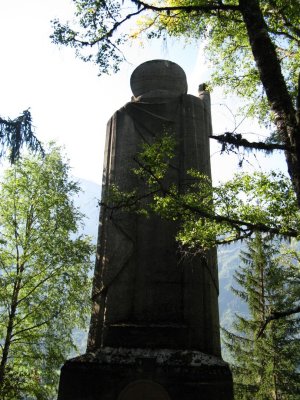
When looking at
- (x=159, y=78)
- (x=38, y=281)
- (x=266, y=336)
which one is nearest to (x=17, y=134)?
(x=159, y=78)

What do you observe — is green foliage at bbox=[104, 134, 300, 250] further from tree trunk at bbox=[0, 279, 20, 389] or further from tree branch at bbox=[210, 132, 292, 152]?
tree trunk at bbox=[0, 279, 20, 389]

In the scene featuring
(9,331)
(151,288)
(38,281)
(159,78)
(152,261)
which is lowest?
(9,331)

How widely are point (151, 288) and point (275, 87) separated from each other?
3.81m

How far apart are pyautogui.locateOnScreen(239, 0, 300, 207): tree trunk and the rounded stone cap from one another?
9.34ft

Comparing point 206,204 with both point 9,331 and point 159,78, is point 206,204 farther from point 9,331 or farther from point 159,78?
point 9,331

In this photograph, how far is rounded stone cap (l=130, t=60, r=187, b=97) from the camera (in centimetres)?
900

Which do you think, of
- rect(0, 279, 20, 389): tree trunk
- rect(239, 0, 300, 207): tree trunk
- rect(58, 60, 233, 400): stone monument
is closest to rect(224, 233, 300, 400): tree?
rect(58, 60, 233, 400): stone monument

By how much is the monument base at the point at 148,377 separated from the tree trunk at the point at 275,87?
9.00ft

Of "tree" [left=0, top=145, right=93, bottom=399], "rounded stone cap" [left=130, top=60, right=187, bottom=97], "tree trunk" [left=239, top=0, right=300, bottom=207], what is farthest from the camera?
"tree" [left=0, top=145, right=93, bottom=399]

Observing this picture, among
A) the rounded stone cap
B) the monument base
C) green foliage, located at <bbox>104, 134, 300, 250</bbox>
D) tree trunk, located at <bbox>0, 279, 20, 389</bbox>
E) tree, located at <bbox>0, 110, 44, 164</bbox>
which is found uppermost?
the rounded stone cap

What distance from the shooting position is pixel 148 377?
17.8ft

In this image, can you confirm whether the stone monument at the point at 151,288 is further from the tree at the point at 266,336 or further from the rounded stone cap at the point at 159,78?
the tree at the point at 266,336

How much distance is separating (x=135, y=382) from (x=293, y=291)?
693 inches

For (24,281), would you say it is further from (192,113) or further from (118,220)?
(192,113)
